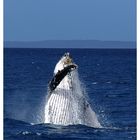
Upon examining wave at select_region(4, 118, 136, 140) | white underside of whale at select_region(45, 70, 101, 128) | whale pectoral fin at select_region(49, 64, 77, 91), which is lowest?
wave at select_region(4, 118, 136, 140)

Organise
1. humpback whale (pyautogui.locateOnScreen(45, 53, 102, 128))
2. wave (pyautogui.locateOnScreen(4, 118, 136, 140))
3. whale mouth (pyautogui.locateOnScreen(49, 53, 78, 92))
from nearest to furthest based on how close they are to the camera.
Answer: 1. whale mouth (pyautogui.locateOnScreen(49, 53, 78, 92))
2. wave (pyautogui.locateOnScreen(4, 118, 136, 140))
3. humpback whale (pyautogui.locateOnScreen(45, 53, 102, 128))

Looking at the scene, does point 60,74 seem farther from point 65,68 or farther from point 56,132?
point 56,132

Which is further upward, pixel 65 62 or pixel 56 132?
pixel 65 62

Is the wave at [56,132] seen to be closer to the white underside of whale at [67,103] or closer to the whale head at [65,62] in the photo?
the white underside of whale at [67,103]

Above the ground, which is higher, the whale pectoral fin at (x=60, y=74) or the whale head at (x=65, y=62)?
the whale head at (x=65, y=62)

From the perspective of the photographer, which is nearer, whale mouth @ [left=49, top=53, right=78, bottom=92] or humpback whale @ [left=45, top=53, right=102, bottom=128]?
whale mouth @ [left=49, top=53, right=78, bottom=92]

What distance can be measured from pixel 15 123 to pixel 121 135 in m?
2.84

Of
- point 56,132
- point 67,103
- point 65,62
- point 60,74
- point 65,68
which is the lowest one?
point 56,132

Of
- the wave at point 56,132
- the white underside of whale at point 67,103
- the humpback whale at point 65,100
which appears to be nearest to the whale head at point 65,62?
the humpback whale at point 65,100

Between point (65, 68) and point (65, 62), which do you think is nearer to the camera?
point (65, 68)

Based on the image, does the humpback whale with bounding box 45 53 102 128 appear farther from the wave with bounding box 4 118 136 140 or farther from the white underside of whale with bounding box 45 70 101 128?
the wave with bounding box 4 118 136 140

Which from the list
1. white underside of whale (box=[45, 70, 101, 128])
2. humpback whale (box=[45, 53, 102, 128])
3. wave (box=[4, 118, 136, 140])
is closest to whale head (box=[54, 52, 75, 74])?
humpback whale (box=[45, 53, 102, 128])

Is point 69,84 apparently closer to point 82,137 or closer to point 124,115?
point 82,137

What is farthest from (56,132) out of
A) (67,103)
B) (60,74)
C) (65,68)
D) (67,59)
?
(67,59)
